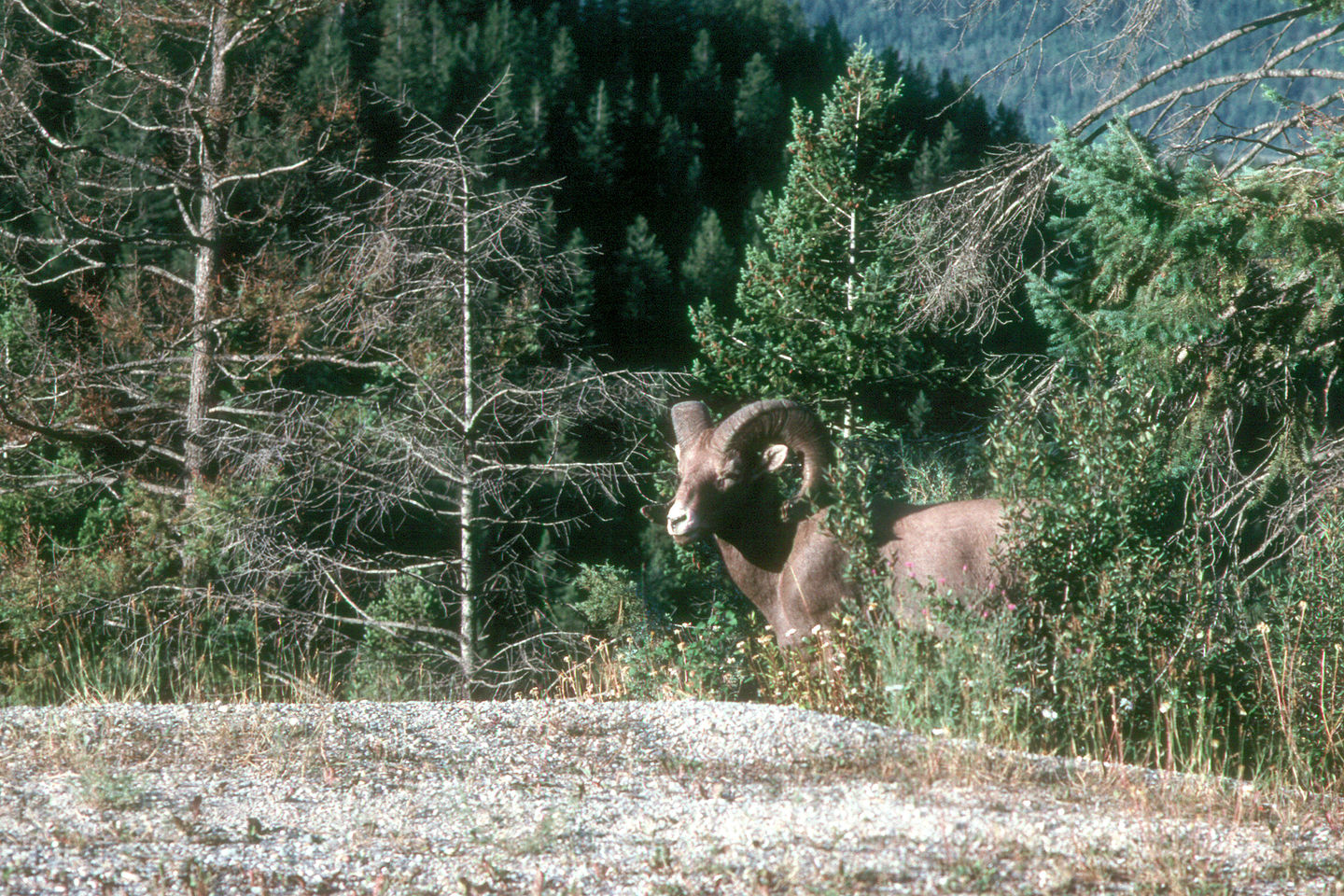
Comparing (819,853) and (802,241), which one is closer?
(819,853)

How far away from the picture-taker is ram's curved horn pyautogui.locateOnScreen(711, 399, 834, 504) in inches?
316

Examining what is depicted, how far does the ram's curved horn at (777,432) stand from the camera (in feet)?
26.4

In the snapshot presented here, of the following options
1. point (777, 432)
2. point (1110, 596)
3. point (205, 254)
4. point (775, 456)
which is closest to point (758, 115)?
point (205, 254)

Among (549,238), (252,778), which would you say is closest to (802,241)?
(549,238)

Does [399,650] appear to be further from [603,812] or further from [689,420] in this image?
[603,812]

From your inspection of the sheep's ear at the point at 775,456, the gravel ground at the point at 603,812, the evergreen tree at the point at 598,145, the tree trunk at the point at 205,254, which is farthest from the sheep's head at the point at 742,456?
the evergreen tree at the point at 598,145

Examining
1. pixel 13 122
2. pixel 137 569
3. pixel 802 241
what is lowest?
pixel 137 569

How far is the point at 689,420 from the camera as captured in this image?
849 centimetres

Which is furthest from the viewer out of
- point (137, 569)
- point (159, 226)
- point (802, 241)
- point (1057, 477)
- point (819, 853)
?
point (159, 226)

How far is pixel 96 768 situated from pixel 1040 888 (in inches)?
153

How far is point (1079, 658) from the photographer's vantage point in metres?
6.21

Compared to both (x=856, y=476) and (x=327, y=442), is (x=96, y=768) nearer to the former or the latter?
(x=856, y=476)

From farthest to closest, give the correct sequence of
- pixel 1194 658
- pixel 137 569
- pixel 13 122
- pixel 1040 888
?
pixel 137 569 < pixel 13 122 < pixel 1194 658 < pixel 1040 888

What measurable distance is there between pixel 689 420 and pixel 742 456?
58 centimetres
